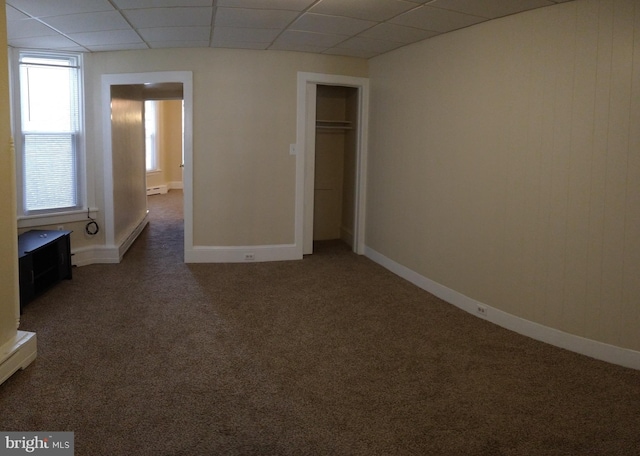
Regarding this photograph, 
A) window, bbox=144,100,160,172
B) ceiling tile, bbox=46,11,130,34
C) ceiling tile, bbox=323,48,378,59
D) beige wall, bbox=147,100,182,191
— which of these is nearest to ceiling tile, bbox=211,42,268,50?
ceiling tile, bbox=323,48,378,59

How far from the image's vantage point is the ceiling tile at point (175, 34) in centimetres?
426

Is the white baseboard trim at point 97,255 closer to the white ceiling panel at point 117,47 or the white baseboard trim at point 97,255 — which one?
the white baseboard trim at point 97,255

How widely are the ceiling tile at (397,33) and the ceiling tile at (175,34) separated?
4.72 feet

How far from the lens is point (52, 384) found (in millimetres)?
2646

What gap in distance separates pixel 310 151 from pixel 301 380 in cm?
329

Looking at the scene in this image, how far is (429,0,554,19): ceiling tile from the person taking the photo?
321 cm

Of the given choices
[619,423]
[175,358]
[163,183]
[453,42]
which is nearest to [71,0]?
[175,358]

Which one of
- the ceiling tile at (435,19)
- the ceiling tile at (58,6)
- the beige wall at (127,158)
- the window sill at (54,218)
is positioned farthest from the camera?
the beige wall at (127,158)

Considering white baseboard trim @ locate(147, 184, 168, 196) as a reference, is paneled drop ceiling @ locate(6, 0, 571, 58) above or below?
above

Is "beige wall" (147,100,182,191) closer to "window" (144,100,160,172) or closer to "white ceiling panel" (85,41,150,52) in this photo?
"window" (144,100,160,172)

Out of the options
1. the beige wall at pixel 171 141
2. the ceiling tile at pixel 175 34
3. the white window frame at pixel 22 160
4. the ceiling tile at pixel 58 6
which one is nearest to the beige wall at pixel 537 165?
the ceiling tile at pixel 175 34

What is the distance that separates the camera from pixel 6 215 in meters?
2.76

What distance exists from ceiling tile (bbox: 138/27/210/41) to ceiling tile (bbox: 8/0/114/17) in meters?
0.70

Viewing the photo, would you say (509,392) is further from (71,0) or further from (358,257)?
(71,0)
